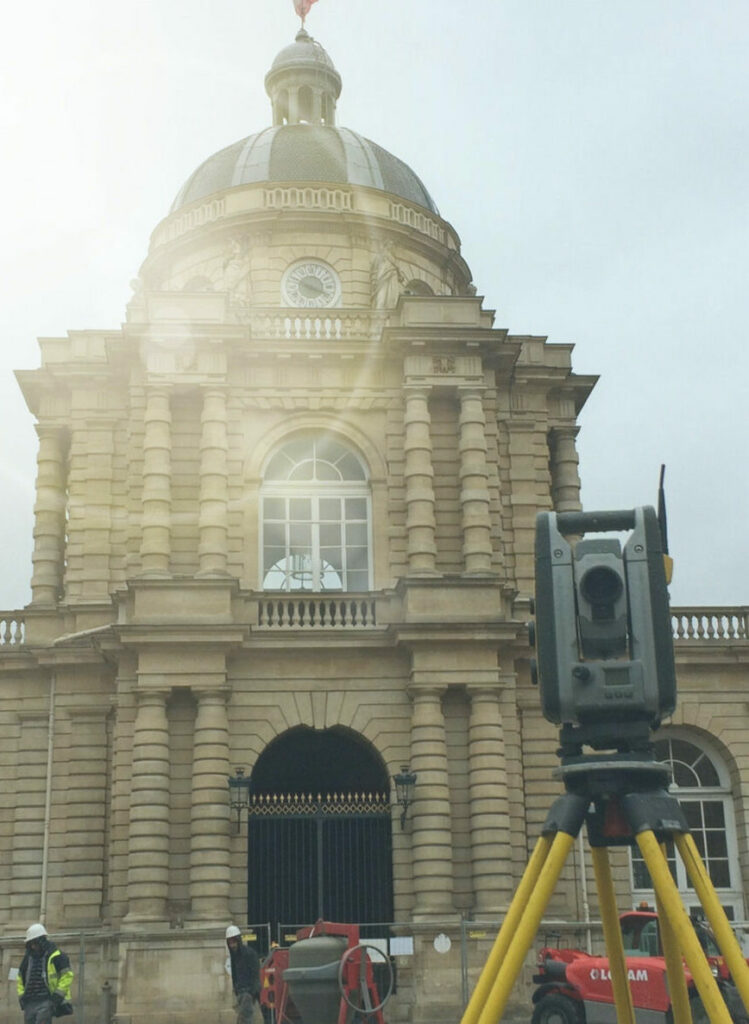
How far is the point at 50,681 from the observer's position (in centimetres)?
2822

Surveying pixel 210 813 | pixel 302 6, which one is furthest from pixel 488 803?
pixel 302 6

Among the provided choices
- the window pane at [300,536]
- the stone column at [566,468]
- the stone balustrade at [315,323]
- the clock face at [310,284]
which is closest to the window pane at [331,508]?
the window pane at [300,536]

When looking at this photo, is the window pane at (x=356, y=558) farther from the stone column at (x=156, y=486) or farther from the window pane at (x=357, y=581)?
the stone column at (x=156, y=486)

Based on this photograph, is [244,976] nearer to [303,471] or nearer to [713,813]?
[303,471]

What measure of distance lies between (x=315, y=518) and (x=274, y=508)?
89 cm

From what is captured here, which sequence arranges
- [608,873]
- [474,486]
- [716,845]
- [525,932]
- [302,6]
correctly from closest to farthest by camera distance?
[525,932] → [608,873] → [474,486] → [716,845] → [302,6]

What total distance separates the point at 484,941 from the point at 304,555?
8.52 metres

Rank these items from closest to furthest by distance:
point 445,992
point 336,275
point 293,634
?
point 445,992 → point 293,634 → point 336,275

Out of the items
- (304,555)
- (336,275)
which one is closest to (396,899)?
(304,555)

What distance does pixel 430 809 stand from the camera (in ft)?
80.5

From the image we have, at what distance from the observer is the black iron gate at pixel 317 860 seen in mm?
24859

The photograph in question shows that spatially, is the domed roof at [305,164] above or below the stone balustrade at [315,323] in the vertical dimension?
above

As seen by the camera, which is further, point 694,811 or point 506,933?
point 694,811

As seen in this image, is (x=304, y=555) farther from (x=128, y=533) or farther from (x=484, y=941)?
(x=484, y=941)
